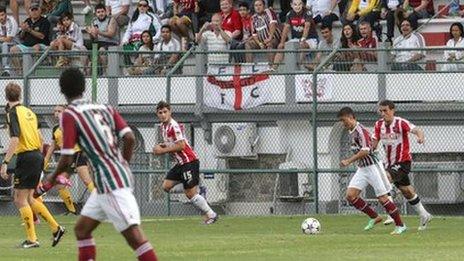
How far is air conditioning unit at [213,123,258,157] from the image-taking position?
1168 inches

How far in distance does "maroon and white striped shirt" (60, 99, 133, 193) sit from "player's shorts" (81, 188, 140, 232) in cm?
6

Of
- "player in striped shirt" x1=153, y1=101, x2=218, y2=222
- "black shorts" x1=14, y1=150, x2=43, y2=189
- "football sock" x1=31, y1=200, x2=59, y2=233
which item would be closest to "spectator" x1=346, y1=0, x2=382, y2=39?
"player in striped shirt" x1=153, y1=101, x2=218, y2=222

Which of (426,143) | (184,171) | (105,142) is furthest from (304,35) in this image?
(105,142)

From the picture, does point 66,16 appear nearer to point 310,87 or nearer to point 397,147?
point 310,87

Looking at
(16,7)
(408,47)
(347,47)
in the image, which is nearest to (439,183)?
(408,47)

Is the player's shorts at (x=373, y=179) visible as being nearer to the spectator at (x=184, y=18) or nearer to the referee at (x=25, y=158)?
the referee at (x=25, y=158)

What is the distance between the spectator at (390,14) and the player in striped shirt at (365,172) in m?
6.81

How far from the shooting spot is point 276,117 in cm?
2941

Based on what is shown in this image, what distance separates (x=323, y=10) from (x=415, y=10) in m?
2.22

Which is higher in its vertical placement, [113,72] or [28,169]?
[113,72]

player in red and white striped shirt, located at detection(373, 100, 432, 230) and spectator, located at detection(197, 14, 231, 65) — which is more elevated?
spectator, located at detection(197, 14, 231, 65)

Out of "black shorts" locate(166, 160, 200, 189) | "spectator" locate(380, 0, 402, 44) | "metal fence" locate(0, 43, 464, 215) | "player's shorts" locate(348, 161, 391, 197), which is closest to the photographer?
"player's shorts" locate(348, 161, 391, 197)

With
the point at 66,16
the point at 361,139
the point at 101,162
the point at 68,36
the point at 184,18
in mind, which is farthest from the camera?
the point at 66,16

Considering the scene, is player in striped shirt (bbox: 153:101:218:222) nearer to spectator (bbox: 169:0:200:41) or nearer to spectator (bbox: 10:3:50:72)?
spectator (bbox: 169:0:200:41)
